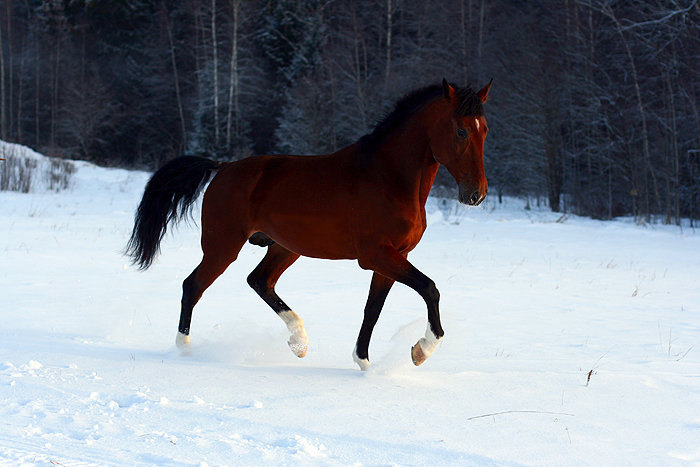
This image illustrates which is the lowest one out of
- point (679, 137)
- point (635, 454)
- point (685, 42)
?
point (635, 454)

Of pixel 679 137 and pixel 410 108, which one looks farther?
pixel 679 137

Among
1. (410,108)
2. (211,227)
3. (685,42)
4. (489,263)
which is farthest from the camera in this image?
(685,42)

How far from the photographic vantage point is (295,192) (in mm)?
4246

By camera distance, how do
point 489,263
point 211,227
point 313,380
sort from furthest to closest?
point 489,263
point 211,227
point 313,380

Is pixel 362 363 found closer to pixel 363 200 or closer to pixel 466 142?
pixel 363 200

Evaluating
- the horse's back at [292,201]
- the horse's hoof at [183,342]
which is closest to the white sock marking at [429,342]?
the horse's back at [292,201]

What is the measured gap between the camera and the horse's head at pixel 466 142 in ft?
11.9

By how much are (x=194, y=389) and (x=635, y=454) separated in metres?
2.12

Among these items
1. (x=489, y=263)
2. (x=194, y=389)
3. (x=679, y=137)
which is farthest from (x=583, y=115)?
(x=194, y=389)

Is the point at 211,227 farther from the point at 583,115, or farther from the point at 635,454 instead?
the point at 583,115

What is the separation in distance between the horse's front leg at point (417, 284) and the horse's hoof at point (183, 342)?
1485 mm

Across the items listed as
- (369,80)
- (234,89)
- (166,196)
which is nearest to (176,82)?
(234,89)

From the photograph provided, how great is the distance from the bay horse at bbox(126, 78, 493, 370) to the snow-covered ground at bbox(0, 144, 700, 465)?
0.42m

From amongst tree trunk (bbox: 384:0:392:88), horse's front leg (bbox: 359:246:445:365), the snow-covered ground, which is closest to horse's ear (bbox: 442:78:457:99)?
horse's front leg (bbox: 359:246:445:365)
